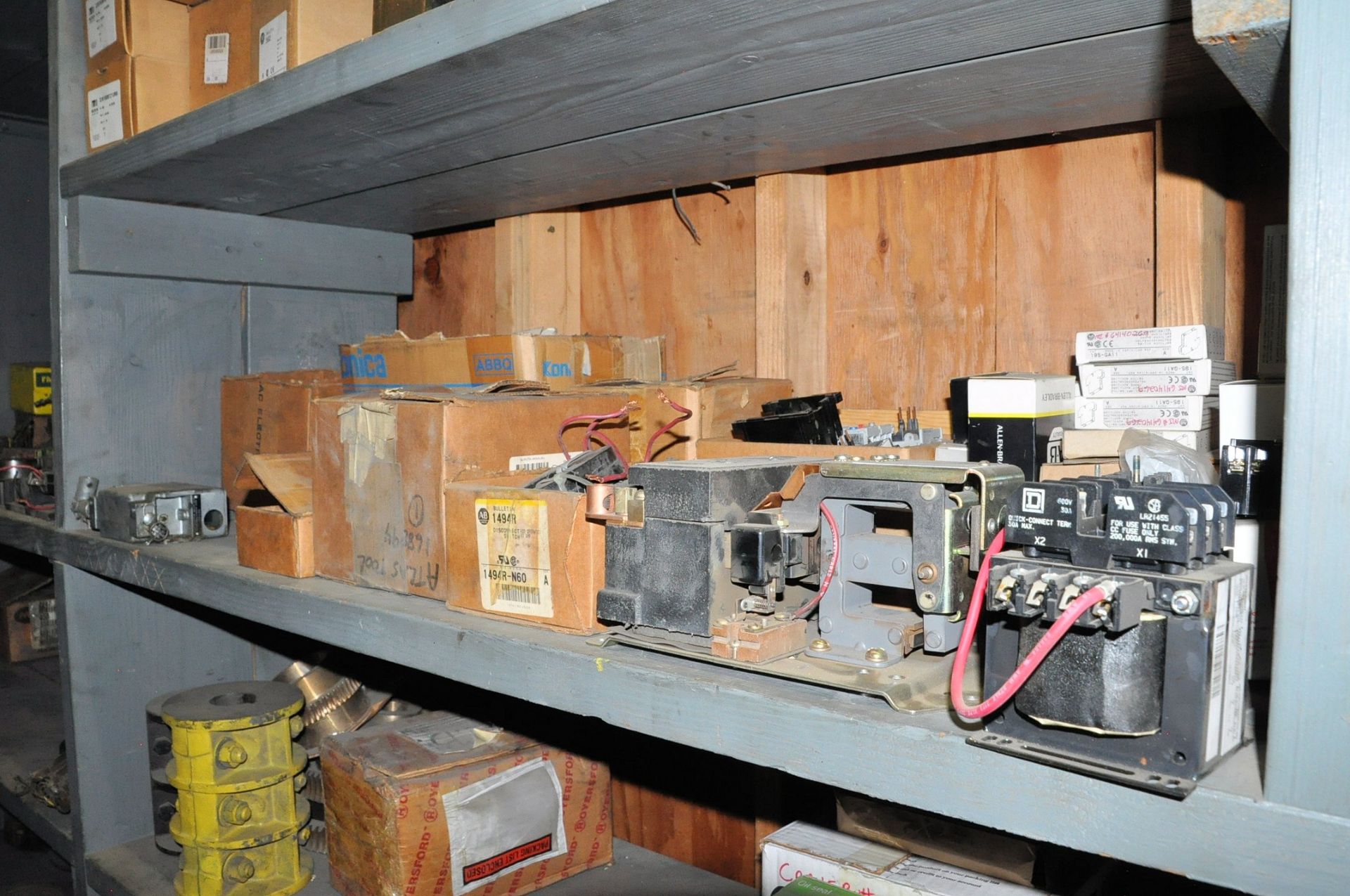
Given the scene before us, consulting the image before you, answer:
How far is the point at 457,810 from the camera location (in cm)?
131

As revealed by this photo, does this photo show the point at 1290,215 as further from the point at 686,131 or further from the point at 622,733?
the point at 622,733

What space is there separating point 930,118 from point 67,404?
53.9 inches

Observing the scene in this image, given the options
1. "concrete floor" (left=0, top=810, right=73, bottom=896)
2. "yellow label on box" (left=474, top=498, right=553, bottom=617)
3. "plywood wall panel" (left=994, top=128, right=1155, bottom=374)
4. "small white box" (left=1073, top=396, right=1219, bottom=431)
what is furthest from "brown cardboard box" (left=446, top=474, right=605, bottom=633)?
"concrete floor" (left=0, top=810, right=73, bottom=896)

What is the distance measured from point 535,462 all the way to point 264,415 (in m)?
0.71

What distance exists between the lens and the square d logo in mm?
592

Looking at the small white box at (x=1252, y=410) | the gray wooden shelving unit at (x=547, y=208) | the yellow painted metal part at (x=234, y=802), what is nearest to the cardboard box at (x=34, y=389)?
the gray wooden shelving unit at (x=547, y=208)

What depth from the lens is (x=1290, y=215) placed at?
0.49 meters

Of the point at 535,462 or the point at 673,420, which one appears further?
the point at 673,420

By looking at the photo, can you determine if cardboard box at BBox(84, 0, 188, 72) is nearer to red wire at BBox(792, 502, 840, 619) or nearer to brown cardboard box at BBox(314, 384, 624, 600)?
brown cardboard box at BBox(314, 384, 624, 600)

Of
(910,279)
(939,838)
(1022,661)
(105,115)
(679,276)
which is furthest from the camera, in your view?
(679,276)

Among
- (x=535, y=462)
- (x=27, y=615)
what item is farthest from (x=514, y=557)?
(x=27, y=615)

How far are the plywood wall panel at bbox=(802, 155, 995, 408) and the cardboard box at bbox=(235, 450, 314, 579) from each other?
0.70m

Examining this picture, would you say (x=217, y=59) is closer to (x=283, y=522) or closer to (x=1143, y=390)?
(x=283, y=522)

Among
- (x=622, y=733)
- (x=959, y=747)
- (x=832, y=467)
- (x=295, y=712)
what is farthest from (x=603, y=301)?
(x=959, y=747)
